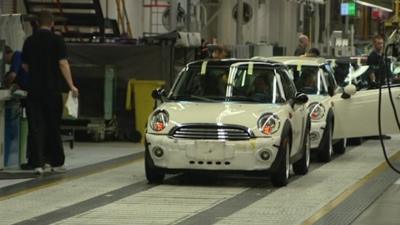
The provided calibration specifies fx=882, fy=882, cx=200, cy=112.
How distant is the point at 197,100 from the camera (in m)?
11.7

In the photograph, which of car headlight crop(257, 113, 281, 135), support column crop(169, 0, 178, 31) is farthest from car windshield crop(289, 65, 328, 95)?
support column crop(169, 0, 178, 31)

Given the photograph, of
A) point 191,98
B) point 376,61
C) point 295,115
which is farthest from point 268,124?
point 376,61

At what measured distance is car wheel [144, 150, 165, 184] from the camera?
36.4ft

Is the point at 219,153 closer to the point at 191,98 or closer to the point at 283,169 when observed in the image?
the point at 283,169

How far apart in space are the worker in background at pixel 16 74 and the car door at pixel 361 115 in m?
5.31

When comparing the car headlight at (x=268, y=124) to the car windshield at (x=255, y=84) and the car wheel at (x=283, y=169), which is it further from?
the car windshield at (x=255, y=84)

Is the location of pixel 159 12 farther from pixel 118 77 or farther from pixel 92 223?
pixel 92 223

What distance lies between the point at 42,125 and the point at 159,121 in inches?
67.9

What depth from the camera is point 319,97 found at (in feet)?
47.8

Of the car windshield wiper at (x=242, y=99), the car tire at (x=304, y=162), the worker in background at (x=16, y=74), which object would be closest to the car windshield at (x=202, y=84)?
the car windshield wiper at (x=242, y=99)

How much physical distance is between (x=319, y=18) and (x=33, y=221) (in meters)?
36.7

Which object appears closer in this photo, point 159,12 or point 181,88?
point 181,88

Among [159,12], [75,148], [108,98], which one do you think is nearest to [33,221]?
Answer: [75,148]

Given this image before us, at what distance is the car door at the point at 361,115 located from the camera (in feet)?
48.0
